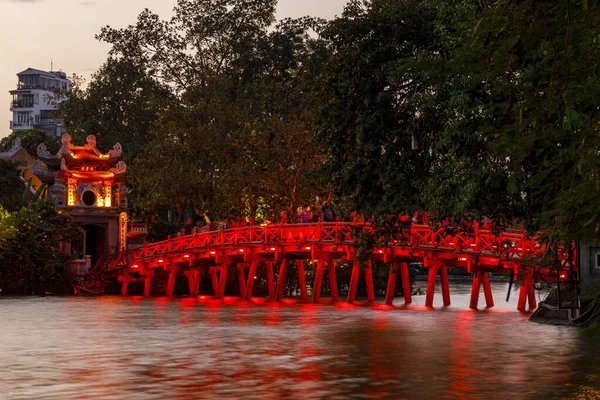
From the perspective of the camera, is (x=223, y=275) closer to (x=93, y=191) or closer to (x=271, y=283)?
(x=271, y=283)

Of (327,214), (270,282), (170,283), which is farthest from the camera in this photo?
(170,283)

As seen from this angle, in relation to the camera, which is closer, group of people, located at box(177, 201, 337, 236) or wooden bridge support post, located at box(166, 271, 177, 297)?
group of people, located at box(177, 201, 337, 236)

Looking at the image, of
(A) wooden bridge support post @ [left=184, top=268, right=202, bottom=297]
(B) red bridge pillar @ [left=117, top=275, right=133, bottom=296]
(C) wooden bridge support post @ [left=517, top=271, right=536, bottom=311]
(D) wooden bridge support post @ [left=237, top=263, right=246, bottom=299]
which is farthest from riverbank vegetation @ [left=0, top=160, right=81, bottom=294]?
(C) wooden bridge support post @ [left=517, top=271, right=536, bottom=311]

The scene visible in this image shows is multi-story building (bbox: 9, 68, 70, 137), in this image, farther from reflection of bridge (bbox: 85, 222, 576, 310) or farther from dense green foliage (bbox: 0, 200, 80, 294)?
reflection of bridge (bbox: 85, 222, 576, 310)

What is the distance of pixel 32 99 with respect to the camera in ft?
599

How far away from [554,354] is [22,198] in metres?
41.3

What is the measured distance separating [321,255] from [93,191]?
21.2m

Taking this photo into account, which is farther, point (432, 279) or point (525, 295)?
point (432, 279)

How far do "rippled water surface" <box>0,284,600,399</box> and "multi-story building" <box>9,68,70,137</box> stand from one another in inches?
5603

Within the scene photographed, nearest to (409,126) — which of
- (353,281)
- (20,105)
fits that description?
(353,281)

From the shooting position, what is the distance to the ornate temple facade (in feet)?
209

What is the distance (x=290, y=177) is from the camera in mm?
54750

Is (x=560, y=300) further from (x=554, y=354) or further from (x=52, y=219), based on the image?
(x=52, y=219)

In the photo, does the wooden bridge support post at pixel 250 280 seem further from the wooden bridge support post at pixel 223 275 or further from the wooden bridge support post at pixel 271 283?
the wooden bridge support post at pixel 223 275
